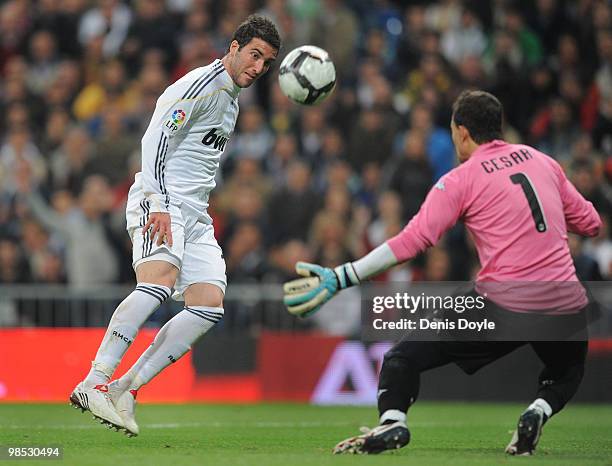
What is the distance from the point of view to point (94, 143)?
16500mm

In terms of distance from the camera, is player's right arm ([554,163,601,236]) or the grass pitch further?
player's right arm ([554,163,601,236])

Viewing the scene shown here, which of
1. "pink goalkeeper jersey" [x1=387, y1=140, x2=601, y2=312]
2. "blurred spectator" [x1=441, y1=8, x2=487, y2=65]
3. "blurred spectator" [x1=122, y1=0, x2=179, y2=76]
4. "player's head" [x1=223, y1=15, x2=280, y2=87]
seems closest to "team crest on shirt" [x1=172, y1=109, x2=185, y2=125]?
"player's head" [x1=223, y1=15, x2=280, y2=87]

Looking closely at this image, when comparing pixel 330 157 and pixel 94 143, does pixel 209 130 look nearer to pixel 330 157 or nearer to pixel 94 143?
pixel 330 157

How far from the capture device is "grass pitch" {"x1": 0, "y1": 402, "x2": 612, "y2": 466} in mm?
6973

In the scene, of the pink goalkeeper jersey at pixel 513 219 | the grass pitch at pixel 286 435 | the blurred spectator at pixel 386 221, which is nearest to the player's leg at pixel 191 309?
the grass pitch at pixel 286 435

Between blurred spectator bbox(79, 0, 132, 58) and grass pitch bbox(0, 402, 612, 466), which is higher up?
blurred spectator bbox(79, 0, 132, 58)

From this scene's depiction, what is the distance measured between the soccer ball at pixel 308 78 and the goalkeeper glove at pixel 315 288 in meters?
1.79

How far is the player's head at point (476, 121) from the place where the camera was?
7.32 meters

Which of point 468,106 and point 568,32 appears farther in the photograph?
point 568,32

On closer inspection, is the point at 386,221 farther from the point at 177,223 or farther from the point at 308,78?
the point at 177,223

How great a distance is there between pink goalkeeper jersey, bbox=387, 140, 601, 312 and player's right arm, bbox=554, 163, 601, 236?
0.13 m

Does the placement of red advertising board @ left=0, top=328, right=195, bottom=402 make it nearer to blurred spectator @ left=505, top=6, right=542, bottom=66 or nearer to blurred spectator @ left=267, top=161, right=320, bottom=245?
blurred spectator @ left=267, top=161, right=320, bottom=245

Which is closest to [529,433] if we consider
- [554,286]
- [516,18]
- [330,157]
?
[554,286]

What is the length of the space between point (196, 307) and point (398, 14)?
32.3 ft
